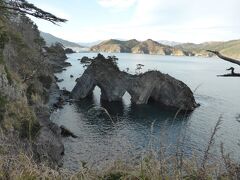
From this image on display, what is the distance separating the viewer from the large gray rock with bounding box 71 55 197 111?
7956 cm

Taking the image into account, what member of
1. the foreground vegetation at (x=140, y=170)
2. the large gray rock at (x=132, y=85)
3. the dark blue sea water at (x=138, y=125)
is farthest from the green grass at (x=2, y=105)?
the large gray rock at (x=132, y=85)

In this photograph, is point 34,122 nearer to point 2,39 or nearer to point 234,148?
point 2,39

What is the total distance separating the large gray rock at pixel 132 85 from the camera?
79562mm

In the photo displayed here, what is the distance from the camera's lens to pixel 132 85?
83750mm

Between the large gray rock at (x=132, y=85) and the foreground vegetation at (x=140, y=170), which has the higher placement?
the foreground vegetation at (x=140, y=170)

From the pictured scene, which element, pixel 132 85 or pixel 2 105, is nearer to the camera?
→ pixel 2 105

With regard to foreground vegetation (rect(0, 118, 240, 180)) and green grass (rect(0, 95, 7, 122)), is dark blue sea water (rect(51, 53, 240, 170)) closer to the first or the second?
green grass (rect(0, 95, 7, 122))

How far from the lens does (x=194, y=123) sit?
5931 cm

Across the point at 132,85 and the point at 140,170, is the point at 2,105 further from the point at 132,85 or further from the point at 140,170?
the point at 132,85

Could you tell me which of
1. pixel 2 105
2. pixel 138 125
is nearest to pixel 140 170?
pixel 2 105

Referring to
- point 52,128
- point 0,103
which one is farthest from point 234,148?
point 0,103

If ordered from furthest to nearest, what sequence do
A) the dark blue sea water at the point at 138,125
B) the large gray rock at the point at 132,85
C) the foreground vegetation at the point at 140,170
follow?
the large gray rock at the point at 132,85
the dark blue sea water at the point at 138,125
the foreground vegetation at the point at 140,170

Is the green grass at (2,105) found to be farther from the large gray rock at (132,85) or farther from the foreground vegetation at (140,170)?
the large gray rock at (132,85)

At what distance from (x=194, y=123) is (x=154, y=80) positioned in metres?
25.1
